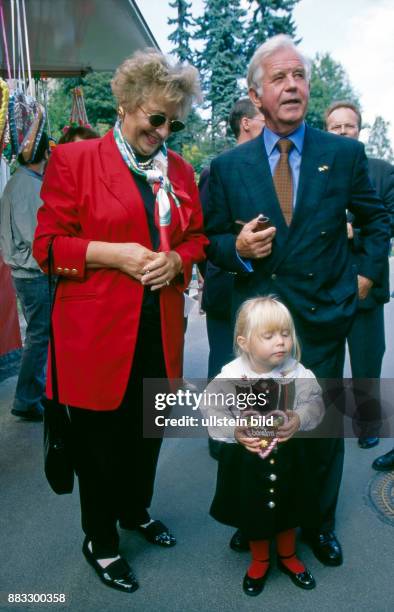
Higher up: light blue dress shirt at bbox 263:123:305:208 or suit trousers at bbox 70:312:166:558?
light blue dress shirt at bbox 263:123:305:208

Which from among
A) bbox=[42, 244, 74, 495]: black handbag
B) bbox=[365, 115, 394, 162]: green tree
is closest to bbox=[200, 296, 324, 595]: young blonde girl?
bbox=[42, 244, 74, 495]: black handbag

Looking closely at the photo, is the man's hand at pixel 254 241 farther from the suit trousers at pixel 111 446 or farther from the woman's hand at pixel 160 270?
the suit trousers at pixel 111 446

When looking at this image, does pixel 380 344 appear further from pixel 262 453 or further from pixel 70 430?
pixel 70 430

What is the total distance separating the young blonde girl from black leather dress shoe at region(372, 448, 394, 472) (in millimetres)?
1260

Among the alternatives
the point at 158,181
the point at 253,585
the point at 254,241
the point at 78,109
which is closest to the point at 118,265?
the point at 158,181

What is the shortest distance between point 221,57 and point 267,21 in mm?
5006

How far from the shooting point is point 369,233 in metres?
2.60

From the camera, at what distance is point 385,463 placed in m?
3.41

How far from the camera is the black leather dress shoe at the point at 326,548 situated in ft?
8.32

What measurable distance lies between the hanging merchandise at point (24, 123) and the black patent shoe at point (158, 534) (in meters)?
→ 2.39

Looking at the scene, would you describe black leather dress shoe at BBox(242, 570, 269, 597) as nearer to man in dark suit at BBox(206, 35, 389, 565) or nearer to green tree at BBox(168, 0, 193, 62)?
man in dark suit at BBox(206, 35, 389, 565)

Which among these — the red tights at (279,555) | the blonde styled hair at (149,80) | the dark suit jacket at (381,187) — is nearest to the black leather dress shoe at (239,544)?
the red tights at (279,555)

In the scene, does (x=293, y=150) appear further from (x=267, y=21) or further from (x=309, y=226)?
(x=267, y=21)

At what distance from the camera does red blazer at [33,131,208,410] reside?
2.11m
